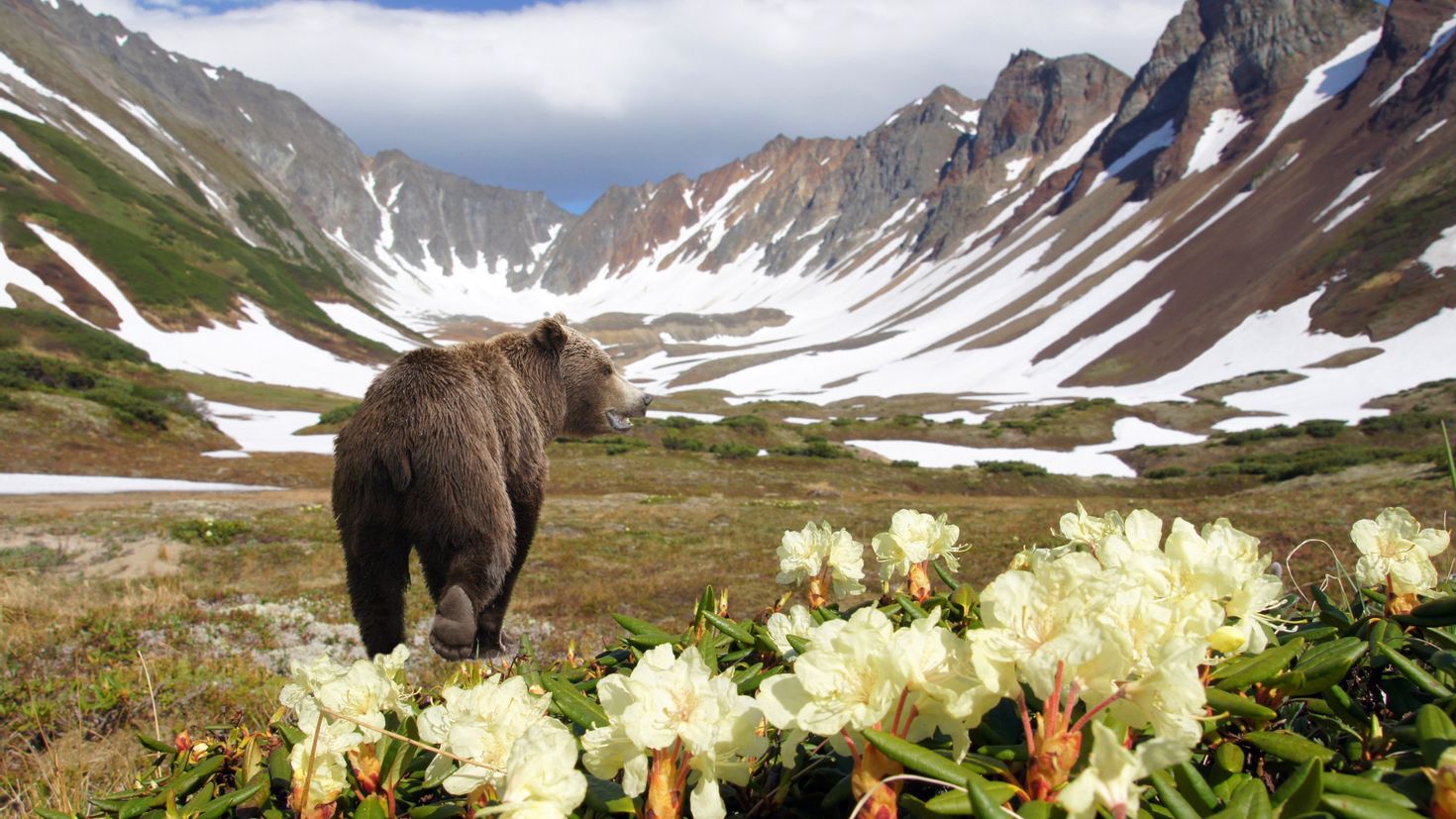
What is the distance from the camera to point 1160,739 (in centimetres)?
79

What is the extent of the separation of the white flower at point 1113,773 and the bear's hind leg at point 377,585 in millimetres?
3546

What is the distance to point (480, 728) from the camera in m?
1.23

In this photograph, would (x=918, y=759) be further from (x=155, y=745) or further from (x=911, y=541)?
(x=155, y=745)

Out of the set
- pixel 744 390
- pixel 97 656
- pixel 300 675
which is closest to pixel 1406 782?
pixel 300 675

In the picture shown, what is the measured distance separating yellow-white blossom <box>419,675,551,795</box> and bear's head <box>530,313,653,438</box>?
11.7 ft

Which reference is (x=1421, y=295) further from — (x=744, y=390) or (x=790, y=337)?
(x=790, y=337)

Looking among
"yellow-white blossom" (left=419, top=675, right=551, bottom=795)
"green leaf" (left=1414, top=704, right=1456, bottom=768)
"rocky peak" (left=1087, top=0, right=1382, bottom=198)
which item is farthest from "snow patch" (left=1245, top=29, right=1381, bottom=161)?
"yellow-white blossom" (left=419, top=675, right=551, bottom=795)

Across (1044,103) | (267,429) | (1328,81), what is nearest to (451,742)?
(267,429)

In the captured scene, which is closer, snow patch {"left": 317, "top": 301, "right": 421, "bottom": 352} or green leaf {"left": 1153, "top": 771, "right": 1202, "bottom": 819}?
green leaf {"left": 1153, "top": 771, "right": 1202, "bottom": 819}

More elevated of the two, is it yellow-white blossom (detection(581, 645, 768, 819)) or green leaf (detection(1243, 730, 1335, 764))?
yellow-white blossom (detection(581, 645, 768, 819))

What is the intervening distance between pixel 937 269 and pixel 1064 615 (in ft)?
407

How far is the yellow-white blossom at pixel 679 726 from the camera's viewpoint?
1063mm

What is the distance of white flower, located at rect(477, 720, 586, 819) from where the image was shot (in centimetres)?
103

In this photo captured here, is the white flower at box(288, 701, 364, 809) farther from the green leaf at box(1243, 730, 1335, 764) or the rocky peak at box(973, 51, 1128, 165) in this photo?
the rocky peak at box(973, 51, 1128, 165)
